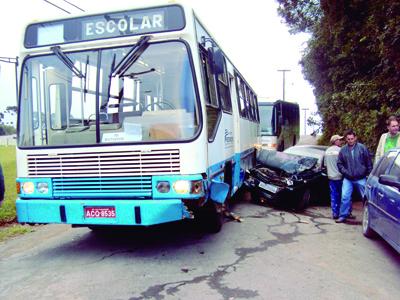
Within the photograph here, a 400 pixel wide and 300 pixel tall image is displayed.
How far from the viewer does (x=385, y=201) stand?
514 centimetres

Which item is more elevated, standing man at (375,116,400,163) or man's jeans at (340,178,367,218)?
standing man at (375,116,400,163)

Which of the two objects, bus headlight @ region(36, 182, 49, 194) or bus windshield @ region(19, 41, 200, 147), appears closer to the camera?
bus windshield @ region(19, 41, 200, 147)

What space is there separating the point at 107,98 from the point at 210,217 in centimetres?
240

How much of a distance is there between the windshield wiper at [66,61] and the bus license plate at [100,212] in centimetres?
169

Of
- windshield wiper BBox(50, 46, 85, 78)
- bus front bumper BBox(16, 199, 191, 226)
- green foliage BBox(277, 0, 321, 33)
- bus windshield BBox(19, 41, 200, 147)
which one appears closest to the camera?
bus front bumper BBox(16, 199, 191, 226)

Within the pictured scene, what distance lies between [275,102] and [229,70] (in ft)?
35.7

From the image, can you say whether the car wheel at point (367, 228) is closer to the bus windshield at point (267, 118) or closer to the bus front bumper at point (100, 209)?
the bus front bumper at point (100, 209)

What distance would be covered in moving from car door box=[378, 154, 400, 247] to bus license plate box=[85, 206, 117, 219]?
3355 mm

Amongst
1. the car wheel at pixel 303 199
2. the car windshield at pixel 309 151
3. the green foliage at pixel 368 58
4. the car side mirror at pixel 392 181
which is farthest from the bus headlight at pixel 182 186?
the green foliage at pixel 368 58

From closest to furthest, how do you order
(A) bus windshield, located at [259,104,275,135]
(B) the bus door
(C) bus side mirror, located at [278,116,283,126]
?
(B) the bus door → (A) bus windshield, located at [259,104,275,135] → (C) bus side mirror, located at [278,116,283,126]

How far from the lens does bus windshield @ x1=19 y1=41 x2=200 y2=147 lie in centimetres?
479

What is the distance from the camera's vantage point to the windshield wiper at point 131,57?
4.83 metres

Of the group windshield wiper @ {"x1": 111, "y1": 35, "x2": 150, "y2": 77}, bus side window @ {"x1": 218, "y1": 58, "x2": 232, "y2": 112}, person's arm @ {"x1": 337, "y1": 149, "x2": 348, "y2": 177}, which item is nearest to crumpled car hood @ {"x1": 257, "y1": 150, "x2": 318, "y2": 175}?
person's arm @ {"x1": 337, "y1": 149, "x2": 348, "y2": 177}

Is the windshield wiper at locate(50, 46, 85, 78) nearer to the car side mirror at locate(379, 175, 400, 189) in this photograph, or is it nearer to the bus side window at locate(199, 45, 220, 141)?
the bus side window at locate(199, 45, 220, 141)
